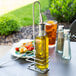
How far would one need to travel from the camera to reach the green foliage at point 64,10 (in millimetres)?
4309

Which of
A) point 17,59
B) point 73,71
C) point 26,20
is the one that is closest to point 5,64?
point 17,59

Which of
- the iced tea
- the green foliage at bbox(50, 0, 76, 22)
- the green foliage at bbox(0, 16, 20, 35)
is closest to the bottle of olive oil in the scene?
the iced tea

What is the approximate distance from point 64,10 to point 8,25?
1.34 m

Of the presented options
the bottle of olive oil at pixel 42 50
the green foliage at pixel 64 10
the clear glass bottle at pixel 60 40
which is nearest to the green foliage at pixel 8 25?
the green foliage at pixel 64 10

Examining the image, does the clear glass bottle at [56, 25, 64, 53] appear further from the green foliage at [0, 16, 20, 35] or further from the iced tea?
the green foliage at [0, 16, 20, 35]

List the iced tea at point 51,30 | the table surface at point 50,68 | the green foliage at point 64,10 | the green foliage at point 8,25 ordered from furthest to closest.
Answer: the green foliage at point 64,10 < the green foliage at point 8,25 < the iced tea at point 51,30 < the table surface at point 50,68

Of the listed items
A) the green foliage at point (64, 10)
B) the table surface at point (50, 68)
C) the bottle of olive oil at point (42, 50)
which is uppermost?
the green foliage at point (64, 10)

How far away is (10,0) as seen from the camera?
25.7ft

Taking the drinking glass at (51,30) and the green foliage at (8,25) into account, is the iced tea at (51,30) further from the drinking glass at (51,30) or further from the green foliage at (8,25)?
the green foliage at (8,25)

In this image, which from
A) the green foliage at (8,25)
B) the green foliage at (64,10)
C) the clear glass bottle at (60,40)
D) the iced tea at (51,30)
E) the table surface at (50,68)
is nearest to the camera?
the table surface at (50,68)

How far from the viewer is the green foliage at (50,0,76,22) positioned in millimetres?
4309

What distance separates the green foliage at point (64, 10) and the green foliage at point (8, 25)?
1.03m

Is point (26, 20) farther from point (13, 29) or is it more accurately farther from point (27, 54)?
point (27, 54)

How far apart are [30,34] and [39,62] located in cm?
297
